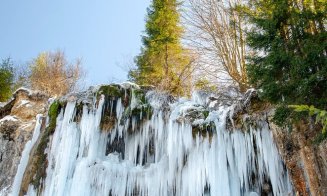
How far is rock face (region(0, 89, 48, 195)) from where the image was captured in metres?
11.5

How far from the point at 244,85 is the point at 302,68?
623 centimetres

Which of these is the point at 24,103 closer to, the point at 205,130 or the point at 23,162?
the point at 23,162

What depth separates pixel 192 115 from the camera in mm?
8742

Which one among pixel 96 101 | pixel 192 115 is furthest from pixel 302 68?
pixel 96 101

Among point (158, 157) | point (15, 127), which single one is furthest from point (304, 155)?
point (15, 127)

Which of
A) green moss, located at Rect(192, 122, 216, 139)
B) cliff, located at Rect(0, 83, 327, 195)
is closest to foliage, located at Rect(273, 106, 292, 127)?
cliff, located at Rect(0, 83, 327, 195)

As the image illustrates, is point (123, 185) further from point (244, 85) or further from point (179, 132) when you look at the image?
point (244, 85)

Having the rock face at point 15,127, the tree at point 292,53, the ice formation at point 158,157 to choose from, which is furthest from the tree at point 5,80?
the tree at point 292,53

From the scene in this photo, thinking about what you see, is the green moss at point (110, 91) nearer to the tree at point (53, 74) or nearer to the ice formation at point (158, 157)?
the ice formation at point (158, 157)

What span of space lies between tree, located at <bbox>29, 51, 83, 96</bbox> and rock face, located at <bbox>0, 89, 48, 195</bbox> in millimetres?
7658

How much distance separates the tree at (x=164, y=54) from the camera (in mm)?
15609

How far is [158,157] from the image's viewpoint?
9023mm

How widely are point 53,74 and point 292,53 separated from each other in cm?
1999

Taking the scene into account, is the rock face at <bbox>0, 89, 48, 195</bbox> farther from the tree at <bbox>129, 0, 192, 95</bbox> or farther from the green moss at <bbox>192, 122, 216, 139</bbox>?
the green moss at <bbox>192, 122, 216, 139</bbox>
